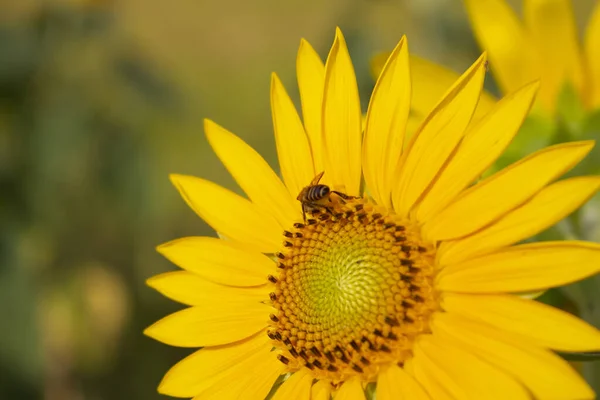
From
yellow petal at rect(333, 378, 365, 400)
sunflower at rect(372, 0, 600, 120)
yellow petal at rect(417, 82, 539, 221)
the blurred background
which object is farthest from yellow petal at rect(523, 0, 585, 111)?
the blurred background

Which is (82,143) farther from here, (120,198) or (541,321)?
(541,321)

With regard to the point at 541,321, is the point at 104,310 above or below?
above

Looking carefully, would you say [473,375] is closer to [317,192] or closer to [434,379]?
[434,379]

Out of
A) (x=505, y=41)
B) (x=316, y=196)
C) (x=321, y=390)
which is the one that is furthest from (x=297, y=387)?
(x=505, y=41)

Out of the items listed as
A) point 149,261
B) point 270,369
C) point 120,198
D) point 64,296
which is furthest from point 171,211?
point 270,369

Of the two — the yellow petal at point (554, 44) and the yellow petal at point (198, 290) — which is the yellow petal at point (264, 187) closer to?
the yellow petal at point (198, 290)

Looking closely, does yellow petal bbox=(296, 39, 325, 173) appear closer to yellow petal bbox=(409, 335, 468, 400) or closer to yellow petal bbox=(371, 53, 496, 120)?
yellow petal bbox=(371, 53, 496, 120)

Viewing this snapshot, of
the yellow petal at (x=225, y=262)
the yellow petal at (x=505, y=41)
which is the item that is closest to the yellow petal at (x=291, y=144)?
the yellow petal at (x=225, y=262)
